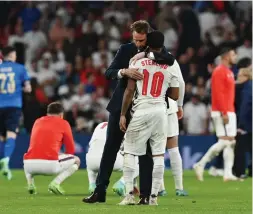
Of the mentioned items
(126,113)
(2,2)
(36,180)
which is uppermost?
(2,2)

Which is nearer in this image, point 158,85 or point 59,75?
point 158,85

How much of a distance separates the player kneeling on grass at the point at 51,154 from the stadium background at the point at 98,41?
9.55 metres

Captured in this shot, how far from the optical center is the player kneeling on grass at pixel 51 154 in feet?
47.2

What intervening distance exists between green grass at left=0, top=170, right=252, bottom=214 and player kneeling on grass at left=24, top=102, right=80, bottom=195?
270 millimetres

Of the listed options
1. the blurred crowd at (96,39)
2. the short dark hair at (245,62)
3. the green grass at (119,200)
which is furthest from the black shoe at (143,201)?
the blurred crowd at (96,39)

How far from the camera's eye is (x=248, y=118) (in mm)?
19141

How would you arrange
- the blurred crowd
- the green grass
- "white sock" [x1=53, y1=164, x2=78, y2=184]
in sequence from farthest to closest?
the blurred crowd < "white sock" [x1=53, y1=164, x2=78, y2=184] < the green grass

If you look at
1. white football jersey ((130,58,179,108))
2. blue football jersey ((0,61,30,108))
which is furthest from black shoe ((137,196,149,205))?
blue football jersey ((0,61,30,108))

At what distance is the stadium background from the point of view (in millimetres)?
25016

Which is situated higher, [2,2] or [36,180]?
[2,2]

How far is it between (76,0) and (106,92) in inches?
131

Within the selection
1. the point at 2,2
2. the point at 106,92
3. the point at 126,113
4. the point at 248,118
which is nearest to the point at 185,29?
the point at 106,92

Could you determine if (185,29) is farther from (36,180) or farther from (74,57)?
(36,180)

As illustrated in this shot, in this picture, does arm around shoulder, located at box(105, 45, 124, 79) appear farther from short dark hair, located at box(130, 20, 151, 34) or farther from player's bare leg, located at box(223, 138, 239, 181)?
player's bare leg, located at box(223, 138, 239, 181)
